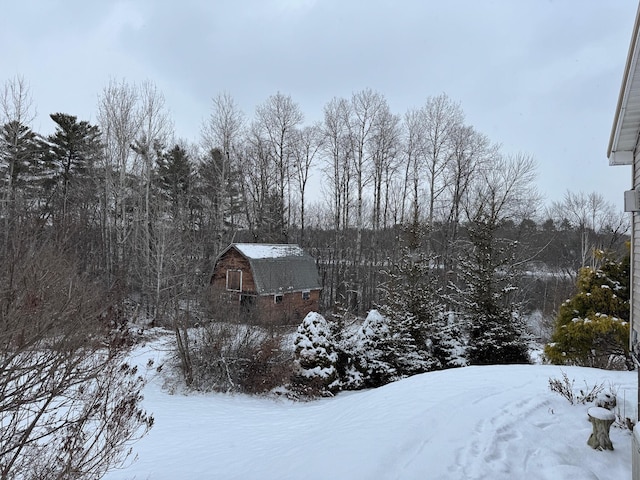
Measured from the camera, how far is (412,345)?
12.7 m

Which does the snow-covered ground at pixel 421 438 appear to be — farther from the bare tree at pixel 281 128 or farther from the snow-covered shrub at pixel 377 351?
the bare tree at pixel 281 128

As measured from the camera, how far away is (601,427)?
14.5 ft

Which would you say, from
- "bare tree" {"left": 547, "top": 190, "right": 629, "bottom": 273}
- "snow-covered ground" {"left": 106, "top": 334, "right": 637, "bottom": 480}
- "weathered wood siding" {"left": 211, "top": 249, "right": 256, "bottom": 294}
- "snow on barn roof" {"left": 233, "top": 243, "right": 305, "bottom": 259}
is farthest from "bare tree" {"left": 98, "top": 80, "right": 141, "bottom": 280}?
"bare tree" {"left": 547, "top": 190, "right": 629, "bottom": 273}

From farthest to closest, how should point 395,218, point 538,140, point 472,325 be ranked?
1. point 395,218
2. point 538,140
3. point 472,325

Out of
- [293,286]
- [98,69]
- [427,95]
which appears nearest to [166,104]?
[98,69]

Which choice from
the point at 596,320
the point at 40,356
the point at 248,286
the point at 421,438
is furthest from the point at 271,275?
the point at 40,356

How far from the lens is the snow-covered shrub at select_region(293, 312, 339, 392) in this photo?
11672 millimetres

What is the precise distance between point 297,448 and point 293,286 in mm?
16388

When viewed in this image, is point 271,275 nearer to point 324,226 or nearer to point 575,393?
point 324,226

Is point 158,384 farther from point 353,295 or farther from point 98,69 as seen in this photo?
point 98,69

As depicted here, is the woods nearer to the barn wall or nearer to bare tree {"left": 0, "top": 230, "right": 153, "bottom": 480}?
the barn wall

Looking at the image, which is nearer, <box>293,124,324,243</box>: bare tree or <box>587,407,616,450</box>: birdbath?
<box>587,407,616,450</box>: birdbath

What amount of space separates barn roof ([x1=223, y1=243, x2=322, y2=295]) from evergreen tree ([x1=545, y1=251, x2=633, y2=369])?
13764 mm

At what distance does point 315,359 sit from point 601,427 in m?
8.18
